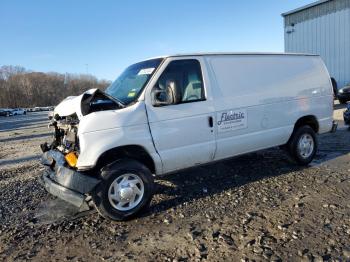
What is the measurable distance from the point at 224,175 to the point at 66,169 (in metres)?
2.97

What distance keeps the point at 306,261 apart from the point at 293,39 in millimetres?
30793

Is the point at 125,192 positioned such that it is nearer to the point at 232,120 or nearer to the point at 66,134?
the point at 66,134

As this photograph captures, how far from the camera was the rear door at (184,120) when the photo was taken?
4.78 meters

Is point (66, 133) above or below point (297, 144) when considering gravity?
above

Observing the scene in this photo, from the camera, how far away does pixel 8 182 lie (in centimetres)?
687

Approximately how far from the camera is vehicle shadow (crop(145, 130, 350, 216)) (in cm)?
534

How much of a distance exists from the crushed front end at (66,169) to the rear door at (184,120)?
3.55ft

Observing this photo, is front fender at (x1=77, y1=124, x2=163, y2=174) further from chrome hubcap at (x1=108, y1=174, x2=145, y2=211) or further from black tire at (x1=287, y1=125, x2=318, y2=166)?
black tire at (x1=287, y1=125, x2=318, y2=166)

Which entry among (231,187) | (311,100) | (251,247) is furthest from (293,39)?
(251,247)

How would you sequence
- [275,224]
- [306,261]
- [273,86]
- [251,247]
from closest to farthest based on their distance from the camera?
1. [306,261]
2. [251,247]
3. [275,224]
4. [273,86]

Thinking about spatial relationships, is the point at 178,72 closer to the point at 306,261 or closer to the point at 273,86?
the point at 273,86

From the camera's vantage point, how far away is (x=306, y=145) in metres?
6.67

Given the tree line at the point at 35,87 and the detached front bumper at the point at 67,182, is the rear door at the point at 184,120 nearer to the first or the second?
the detached front bumper at the point at 67,182

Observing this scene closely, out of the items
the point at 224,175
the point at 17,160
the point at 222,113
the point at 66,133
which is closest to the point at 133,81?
the point at 66,133
